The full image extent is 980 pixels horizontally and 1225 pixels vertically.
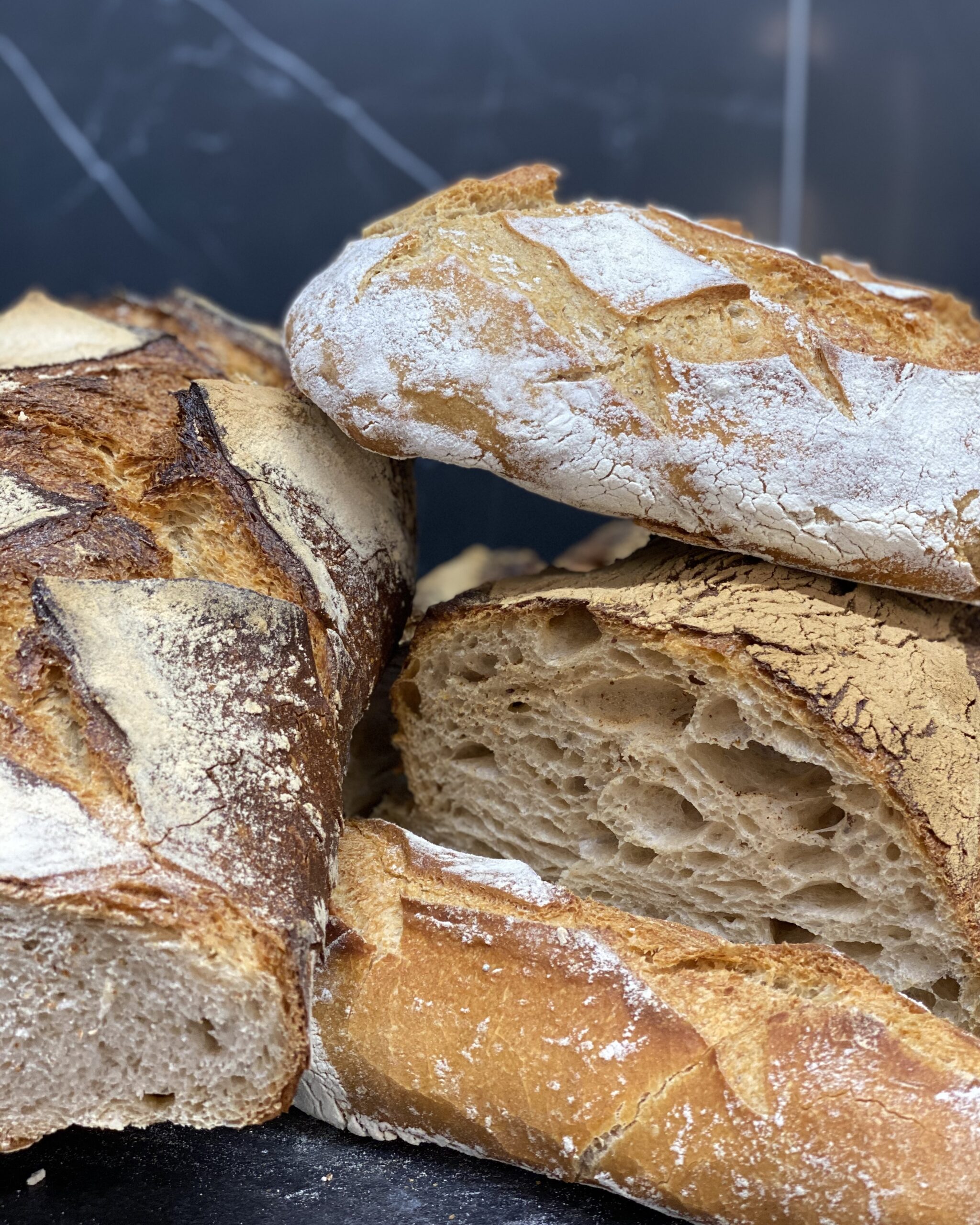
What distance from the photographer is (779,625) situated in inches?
58.2

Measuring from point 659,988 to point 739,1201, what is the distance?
23 cm

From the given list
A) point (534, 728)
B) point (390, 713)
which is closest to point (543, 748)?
point (534, 728)

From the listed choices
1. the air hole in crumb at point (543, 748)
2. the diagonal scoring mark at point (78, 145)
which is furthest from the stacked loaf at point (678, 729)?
the diagonal scoring mark at point (78, 145)

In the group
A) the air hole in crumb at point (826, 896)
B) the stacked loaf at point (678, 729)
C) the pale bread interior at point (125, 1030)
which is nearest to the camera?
the pale bread interior at point (125, 1030)

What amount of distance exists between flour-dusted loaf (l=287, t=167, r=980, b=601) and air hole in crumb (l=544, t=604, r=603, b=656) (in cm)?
17

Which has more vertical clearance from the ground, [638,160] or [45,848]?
[638,160]

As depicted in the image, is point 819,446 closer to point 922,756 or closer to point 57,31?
point 922,756

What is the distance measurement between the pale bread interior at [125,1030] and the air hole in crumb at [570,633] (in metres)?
0.68

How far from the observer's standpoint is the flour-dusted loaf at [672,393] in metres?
1.47

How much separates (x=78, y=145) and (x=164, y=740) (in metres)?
2.38

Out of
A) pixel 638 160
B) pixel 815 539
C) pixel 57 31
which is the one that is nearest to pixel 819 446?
pixel 815 539

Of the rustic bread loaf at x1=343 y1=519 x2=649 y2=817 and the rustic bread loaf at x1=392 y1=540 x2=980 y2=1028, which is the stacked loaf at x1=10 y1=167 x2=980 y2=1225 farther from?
the rustic bread loaf at x1=343 y1=519 x2=649 y2=817

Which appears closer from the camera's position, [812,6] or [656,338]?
[656,338]

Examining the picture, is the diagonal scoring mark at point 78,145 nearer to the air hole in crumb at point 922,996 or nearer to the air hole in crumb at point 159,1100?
the air hole in crumb at point 159,1100
